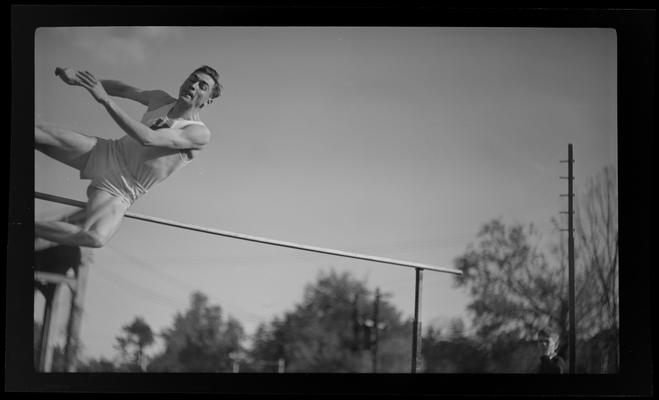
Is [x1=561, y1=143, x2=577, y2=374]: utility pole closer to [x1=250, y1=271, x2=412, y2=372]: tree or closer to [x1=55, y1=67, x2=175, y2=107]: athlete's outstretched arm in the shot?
[x1=250, y1=271, x2=412, y2=372]: tree

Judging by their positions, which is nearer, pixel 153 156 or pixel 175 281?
pixel 175 281

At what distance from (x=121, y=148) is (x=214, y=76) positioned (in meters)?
0.59

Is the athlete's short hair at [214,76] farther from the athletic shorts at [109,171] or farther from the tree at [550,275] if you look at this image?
the tree at [550,275]

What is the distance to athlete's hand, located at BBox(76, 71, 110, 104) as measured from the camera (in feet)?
27.1

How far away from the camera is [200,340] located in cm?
824

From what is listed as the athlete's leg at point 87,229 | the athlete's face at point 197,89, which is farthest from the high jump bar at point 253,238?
the athlete's face at point 197,89

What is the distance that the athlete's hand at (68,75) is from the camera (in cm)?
827

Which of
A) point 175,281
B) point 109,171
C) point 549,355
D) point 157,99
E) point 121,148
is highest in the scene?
point 157,99

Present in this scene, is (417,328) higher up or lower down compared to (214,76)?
lower down

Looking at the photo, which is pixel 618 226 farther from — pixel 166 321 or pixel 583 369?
pixel 166 321

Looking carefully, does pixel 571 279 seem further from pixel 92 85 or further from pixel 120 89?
pixel 92 85

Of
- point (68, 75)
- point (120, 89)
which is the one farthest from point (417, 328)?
point (68, 75)

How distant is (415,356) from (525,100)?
1413mm
